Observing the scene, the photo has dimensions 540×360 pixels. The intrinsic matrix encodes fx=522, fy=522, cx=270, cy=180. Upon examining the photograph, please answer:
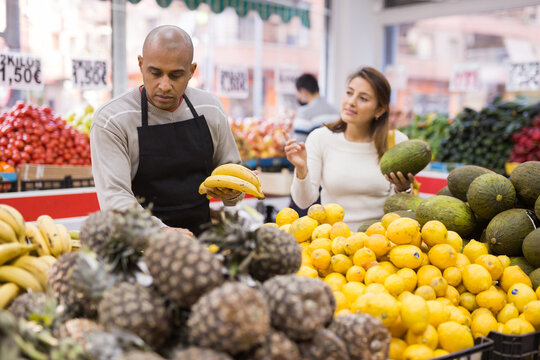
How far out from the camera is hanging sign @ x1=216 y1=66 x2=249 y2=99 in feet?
21.7

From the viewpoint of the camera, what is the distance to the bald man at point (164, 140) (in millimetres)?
2496

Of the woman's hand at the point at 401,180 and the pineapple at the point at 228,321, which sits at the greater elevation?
the woman's hand at the point at 401,180

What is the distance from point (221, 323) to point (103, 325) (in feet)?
1.05

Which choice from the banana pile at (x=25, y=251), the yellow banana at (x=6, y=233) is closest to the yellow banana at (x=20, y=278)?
the banana pile at (x=25, y=251)

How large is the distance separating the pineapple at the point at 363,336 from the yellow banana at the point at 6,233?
1113 millimetres

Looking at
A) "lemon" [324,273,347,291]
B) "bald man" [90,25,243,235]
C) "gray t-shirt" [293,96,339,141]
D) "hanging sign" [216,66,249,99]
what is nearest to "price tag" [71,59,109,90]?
"hanging sign" [216,66,249,99]

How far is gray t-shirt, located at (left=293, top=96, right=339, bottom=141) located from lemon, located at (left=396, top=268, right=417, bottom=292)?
468cm

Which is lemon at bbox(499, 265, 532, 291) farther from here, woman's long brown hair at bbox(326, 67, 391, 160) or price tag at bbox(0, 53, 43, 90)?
price tag at bbox(0, 53, 43, 90)

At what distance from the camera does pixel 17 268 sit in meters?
1.69

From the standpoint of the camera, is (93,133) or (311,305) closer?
(311,305)

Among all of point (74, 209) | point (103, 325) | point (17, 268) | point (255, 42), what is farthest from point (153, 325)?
point (255, 42)

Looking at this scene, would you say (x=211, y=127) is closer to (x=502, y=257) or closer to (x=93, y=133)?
(x=93, y=133)

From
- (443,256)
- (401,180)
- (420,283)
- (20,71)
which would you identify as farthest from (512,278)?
(20,71)

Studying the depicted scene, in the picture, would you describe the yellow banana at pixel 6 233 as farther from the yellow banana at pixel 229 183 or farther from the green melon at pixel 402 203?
the green melon at pixel 402 203
